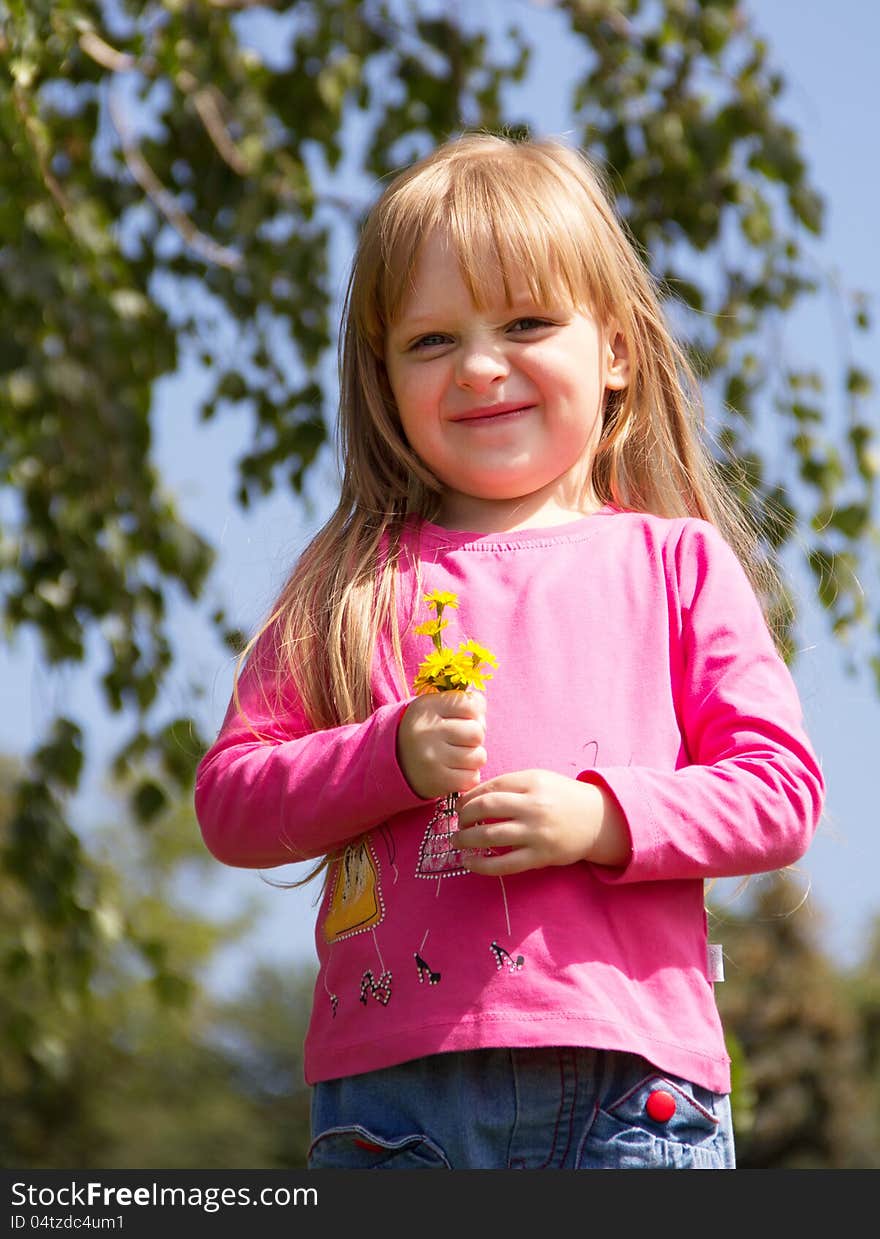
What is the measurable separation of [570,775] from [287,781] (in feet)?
0.64

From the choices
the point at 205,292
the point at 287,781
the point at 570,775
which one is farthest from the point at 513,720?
the point at 205,292

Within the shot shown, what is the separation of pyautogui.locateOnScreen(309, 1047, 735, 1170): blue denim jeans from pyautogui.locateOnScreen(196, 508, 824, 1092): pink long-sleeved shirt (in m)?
0.02

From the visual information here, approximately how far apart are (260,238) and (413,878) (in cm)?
225

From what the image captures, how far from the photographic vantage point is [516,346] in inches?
49.2

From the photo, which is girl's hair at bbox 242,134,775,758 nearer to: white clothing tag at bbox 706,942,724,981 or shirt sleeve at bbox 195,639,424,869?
shirt sleeve at bbox 195,639,424,869

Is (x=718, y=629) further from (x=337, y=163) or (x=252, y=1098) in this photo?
(x=252, y=1098)

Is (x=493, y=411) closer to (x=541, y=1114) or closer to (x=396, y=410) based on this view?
(x=396, y=410)

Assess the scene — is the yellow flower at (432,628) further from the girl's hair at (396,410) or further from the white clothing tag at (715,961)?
the white clothing tag at (715,961)

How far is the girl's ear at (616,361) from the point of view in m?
1.34

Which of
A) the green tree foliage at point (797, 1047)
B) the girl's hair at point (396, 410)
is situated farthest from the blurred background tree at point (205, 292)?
the green tree foliage at point (797, 1047)

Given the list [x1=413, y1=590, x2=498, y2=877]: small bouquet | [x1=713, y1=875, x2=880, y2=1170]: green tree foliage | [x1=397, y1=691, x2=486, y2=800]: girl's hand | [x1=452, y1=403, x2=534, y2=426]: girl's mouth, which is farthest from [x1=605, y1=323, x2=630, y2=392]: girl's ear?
[x1=713, y1=875, x2=880, y2=1170]: green tree foliage

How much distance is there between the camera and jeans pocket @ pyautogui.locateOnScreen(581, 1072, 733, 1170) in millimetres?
1081

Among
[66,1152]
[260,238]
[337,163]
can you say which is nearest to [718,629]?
[260,238]

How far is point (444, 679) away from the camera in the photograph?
1087 mm
